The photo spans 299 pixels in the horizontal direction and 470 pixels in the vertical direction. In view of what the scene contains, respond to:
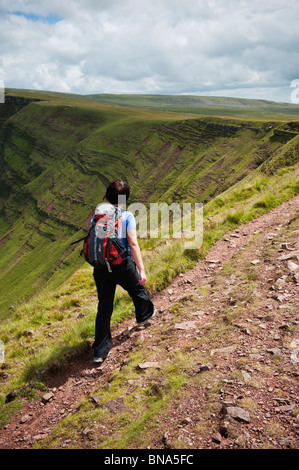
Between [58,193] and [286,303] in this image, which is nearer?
[286,303]

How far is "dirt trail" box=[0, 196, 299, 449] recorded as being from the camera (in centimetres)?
471

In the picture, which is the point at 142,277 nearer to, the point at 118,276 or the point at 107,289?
the point at 118,276

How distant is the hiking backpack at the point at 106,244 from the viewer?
17.5 ft

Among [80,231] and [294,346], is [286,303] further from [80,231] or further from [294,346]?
[80,231]

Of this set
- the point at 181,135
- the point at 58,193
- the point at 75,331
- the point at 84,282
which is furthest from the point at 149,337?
the point at 58,193

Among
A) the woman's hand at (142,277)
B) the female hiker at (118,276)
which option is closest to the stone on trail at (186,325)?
the female hiker at (118,276)

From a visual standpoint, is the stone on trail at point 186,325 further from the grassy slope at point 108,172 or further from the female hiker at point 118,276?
the grassy slope at point 108,172

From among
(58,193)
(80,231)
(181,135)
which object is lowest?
(80,231)

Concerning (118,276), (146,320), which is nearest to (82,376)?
(146,320)

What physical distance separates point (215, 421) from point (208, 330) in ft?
6.10

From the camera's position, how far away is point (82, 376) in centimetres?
558

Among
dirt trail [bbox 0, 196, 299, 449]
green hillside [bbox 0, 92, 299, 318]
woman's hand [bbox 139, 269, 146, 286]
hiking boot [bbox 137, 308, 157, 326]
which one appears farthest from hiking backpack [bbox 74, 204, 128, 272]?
green hillside [bbox 0, 92, 299, 318]

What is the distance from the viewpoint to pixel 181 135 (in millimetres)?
152500

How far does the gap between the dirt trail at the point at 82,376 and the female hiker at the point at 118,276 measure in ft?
1.08
